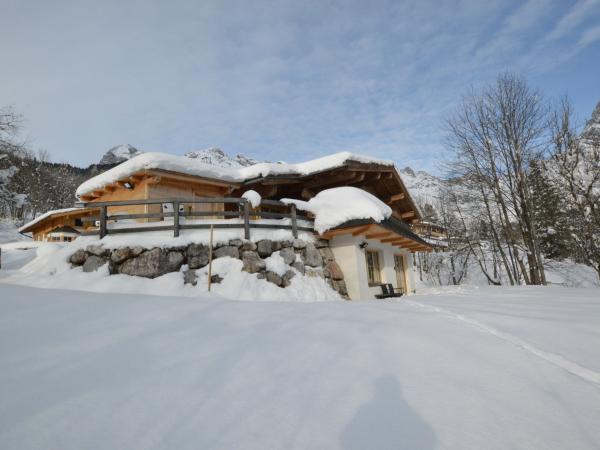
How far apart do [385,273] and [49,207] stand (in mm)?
38680

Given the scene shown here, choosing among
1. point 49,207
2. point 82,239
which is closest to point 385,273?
point 82,239

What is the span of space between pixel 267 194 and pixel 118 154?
2967 inches

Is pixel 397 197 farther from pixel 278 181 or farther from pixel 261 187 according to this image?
pixel 261 187

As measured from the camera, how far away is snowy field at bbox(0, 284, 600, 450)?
1590mm

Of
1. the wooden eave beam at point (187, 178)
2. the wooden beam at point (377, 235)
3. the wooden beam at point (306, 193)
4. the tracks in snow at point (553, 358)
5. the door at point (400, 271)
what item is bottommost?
the tracks in snow at point (553, 358)

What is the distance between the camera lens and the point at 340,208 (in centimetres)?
1019

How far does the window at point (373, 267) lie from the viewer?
1140 cm

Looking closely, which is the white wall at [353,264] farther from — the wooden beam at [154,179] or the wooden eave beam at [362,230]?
the wooden beam at [154,179]

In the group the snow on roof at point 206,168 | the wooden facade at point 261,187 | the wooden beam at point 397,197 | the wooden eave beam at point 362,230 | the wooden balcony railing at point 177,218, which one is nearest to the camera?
the wooden balcony railing at point 177,218

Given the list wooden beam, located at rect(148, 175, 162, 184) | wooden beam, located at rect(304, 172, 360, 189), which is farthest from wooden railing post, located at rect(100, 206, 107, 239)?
wooden beam, located at rect(304, 172, 360, 189)

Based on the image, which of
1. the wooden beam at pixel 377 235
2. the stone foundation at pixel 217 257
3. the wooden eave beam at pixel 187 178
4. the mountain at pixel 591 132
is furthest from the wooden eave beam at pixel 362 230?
the mountain at pixel 591 132

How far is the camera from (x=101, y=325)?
10.0 feet

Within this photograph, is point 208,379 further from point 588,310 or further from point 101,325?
point 588,310

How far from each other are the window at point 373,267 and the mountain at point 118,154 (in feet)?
236
